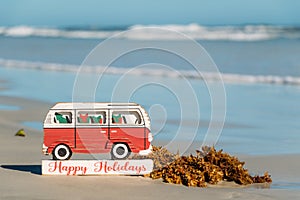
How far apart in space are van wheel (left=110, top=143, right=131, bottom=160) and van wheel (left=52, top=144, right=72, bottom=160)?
16.0 inches

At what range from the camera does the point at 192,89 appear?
712 inches

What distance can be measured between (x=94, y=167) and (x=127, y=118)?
1.80ft

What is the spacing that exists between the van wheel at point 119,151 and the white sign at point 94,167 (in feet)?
0.21

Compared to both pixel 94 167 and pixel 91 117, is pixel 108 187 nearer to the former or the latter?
pixel 94 167

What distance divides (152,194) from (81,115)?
1.01m

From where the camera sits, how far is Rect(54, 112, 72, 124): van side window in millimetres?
7023

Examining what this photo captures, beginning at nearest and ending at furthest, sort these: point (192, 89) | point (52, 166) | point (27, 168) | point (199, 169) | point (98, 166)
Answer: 1. point (98, 166)
2. point (52, 166)
3. point (199, 169)
4. point (27, 168)
5. point (192, 89)

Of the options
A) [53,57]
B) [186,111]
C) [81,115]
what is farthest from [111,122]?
[53,57]

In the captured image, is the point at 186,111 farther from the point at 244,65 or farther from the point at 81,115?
the point at 244,65

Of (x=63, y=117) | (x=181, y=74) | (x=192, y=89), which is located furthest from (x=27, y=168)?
(x=181, y=74)

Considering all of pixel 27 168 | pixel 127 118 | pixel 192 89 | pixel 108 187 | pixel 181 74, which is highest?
pixel 181 74

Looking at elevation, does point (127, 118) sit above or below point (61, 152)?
above

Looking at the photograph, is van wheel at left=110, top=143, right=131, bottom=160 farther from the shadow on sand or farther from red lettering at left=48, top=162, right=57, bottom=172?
the shadow on sand

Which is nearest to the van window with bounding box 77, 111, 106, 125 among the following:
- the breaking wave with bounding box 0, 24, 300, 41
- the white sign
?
the white sign
